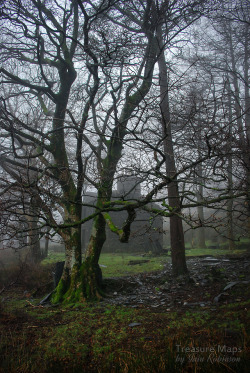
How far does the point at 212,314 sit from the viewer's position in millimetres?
5348

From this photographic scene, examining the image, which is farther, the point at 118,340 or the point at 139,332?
the point at 139,332

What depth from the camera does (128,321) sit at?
550cm

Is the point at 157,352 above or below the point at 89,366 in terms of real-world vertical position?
above

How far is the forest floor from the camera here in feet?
11.8

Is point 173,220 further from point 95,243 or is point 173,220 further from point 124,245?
point 124,245

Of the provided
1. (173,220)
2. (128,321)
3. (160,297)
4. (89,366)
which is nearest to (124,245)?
(173,220)

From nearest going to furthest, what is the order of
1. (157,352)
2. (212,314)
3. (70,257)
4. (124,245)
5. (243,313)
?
(157,352) < (243,313) < (212,314) < (70,257) < (124,245)

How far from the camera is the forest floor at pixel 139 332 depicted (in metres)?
3.59

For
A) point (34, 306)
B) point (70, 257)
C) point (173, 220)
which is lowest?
point (34, 306)

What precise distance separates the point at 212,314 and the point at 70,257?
15.3 feet

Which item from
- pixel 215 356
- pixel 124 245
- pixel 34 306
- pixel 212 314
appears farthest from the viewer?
pixel 124 245

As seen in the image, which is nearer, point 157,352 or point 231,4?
point 157,352

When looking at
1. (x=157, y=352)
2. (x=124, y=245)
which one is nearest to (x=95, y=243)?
(x=157, y=352)

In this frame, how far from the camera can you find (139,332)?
487cm
